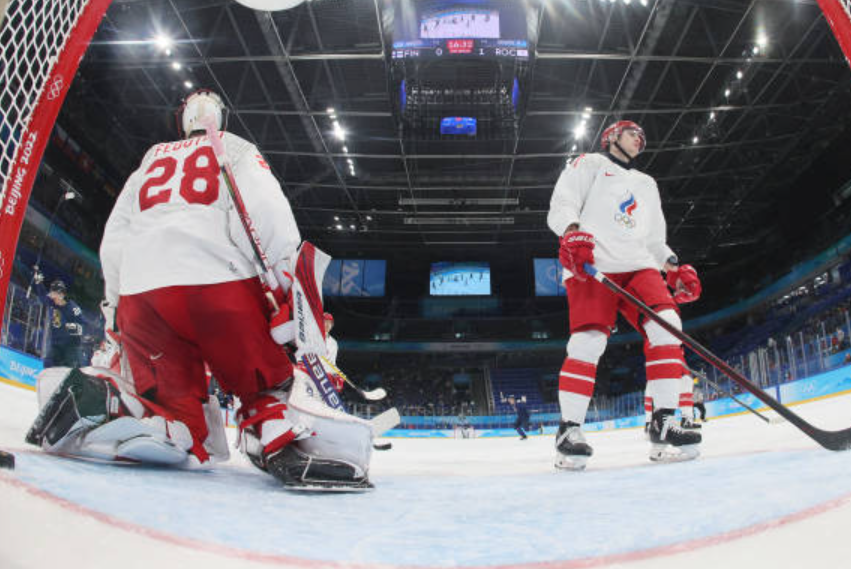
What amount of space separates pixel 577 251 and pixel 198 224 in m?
1.33

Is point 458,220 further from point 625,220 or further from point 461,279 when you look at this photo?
point 625,220

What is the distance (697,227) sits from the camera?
1593cm

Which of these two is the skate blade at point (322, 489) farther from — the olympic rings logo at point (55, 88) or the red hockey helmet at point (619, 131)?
the red hockey helmet at point (619, 131)

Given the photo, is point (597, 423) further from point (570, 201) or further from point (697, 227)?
point (570, 201)

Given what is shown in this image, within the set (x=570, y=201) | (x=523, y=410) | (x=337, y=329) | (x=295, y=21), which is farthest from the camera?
(x=337, y=329)

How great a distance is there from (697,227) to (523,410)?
9.05 metres

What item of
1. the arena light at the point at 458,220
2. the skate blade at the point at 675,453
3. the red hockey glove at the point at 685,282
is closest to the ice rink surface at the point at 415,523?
the skate blade at the point at 675,453

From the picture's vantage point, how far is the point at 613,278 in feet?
7.56

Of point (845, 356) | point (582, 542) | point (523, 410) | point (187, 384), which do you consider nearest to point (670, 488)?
point (582, 542)

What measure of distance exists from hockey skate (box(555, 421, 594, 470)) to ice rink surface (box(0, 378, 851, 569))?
0.75m

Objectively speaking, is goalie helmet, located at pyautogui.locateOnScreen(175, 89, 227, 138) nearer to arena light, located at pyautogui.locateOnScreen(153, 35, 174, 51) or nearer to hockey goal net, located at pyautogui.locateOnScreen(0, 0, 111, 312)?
hockey goal net, located at pyautogui.locateOnScreen(0, 0, 111, 312)

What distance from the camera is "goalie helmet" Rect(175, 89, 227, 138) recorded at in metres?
1.73

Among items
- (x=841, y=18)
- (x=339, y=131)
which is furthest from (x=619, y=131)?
(x=339, y=131)

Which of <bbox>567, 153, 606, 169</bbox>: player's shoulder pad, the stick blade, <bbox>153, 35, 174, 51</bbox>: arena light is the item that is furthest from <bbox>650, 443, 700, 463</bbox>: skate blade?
<bbox>153, 35, 174, 51</bbox>: arena light
